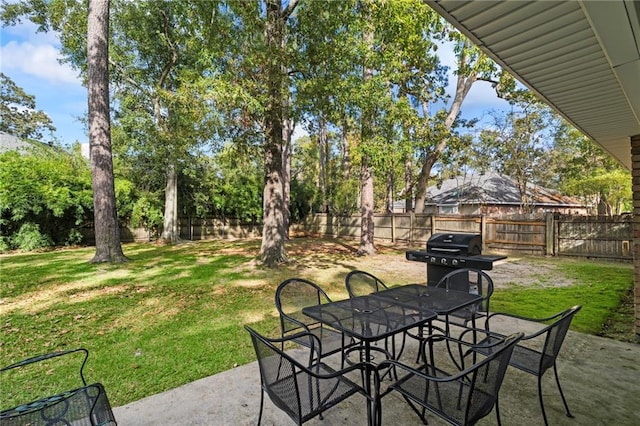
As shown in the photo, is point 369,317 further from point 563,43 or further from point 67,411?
point 563,43

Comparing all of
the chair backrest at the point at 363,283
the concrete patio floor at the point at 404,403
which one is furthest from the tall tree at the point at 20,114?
the chair backrest at the point at 363,283

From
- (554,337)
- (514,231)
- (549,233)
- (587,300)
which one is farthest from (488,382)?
(514,231)

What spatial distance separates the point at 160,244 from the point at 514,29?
43.7 feet

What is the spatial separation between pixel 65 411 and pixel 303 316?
9.11ft

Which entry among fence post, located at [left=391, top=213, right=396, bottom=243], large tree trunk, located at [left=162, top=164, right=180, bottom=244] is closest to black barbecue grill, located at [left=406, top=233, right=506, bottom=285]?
fence post, located at [left=391, top=213, right=396, bottom=243]

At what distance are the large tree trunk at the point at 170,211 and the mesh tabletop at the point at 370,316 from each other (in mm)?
12095

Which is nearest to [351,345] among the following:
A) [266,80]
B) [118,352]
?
[118,352]

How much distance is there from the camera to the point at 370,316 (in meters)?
2.37

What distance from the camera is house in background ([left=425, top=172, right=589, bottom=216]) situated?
2059 centimetres

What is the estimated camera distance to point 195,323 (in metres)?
4.16

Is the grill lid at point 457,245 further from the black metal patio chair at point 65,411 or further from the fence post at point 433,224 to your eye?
the fence post at point 433,224

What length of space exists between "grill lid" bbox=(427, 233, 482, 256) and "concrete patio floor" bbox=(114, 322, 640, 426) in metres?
1.44

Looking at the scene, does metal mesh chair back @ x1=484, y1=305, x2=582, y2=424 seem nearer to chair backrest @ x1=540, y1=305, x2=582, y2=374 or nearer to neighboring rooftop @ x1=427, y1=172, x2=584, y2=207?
chair backrest @ x1=540, y1=305, x2=582, y2=374

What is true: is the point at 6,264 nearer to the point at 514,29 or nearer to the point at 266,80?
the point at 266,80
